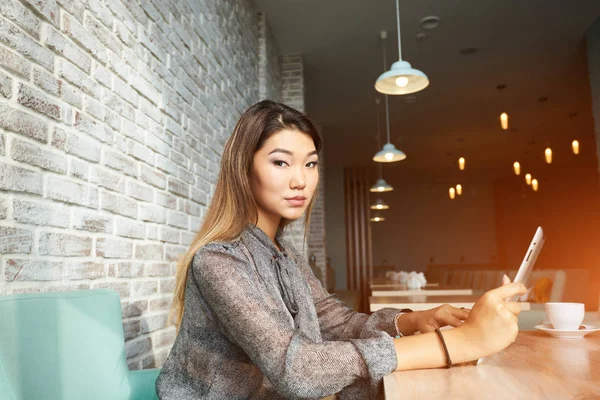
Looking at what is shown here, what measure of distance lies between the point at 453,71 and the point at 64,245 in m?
6.02

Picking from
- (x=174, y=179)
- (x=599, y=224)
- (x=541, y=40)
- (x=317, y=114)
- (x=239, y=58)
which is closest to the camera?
(x=174, y=179)

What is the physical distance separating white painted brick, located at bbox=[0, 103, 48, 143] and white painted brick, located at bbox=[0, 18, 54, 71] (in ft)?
0.54

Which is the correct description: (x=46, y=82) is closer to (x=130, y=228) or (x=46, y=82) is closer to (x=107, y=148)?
(x=107, y=148)


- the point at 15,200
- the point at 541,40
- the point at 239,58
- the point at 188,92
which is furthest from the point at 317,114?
the point at 15,200

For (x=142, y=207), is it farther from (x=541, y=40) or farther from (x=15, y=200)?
(x=541, y=40)

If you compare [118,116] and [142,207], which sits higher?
[118,116]

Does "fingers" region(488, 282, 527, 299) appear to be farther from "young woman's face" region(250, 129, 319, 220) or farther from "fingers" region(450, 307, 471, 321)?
"young woman's face" region(250, 129, 319, 220)

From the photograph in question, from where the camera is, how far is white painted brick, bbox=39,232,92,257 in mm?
1405

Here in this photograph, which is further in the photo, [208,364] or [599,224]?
[599,224]

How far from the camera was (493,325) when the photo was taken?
916 millimetres

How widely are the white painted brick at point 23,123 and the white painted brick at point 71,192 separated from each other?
0.41 ft

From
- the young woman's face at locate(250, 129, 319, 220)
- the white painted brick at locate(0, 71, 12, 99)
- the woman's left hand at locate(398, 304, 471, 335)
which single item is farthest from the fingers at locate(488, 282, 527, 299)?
the white painted brick at locate(0, 71, 12, 99)

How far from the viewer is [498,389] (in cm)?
79

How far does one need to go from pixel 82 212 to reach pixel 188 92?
1.32 m
